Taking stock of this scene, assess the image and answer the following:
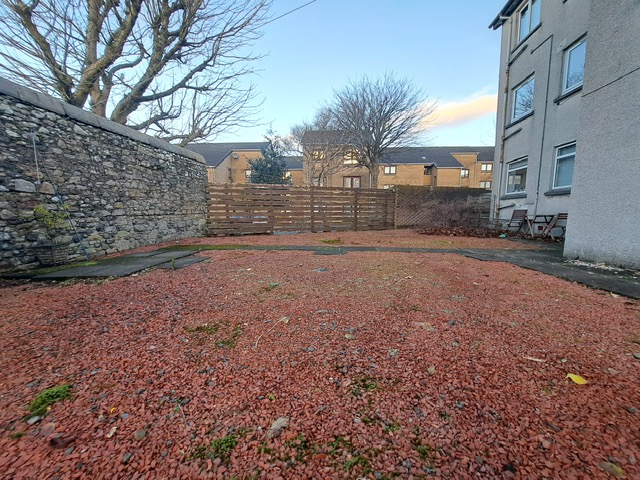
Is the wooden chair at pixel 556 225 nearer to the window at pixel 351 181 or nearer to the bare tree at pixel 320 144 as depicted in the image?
the bare tree at pixel 320 144

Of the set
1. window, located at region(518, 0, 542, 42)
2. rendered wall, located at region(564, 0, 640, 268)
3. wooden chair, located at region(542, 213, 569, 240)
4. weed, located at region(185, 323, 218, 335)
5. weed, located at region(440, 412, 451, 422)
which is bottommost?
weed, located at region(440, 412, 451, 422)

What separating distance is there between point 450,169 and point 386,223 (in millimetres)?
20308

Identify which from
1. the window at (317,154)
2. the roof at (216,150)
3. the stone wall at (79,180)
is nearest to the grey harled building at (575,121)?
the stone wall at (79,180)

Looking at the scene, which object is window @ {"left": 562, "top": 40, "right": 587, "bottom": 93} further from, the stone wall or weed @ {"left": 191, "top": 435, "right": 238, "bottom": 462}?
the stone wall

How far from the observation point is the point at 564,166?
6902 millimetres

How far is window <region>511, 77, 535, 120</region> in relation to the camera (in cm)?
837

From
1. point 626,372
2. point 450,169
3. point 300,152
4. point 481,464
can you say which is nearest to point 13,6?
point 481,464

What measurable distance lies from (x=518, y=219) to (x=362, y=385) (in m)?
9.34

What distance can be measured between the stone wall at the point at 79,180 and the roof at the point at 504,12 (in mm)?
11795

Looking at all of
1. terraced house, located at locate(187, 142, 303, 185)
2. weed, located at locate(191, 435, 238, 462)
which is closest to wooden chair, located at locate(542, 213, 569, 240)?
weed, located at locate(191, 435, 238, 462)

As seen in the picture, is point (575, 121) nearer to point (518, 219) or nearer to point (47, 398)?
point (518, 219)

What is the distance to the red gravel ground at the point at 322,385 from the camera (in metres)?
0.98

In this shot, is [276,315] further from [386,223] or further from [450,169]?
[450,169]

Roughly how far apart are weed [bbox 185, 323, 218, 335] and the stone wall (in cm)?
353
